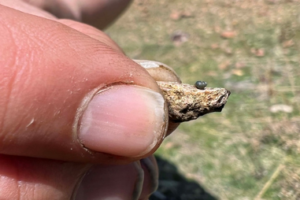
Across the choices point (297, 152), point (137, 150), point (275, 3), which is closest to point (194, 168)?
point (297, 152)

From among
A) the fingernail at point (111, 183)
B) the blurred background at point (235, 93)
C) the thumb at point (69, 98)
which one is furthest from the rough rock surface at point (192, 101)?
the blurred background at point (235, 93)

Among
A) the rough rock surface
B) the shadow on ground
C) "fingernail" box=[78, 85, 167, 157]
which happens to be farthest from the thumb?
the shadow on ground

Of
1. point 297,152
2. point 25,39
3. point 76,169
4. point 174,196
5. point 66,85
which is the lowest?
point 174,196

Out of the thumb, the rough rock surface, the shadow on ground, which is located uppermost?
the thumb

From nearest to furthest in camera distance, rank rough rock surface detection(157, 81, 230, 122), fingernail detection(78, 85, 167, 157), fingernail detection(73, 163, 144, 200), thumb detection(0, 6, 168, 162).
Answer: thumb detection(0, 6, 168, 162)
fingernail detection(78, 85, 167, 157)
rough rock surface detection(157, 81, 230, 122)
fingernail detection(73, 163, 144, 200)

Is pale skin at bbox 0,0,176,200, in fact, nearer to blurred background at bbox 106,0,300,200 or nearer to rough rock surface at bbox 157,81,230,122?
rough rock surface at bbox 157,81,230,122

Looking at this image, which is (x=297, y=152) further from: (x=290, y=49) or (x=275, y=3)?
(x=275, y=3)
